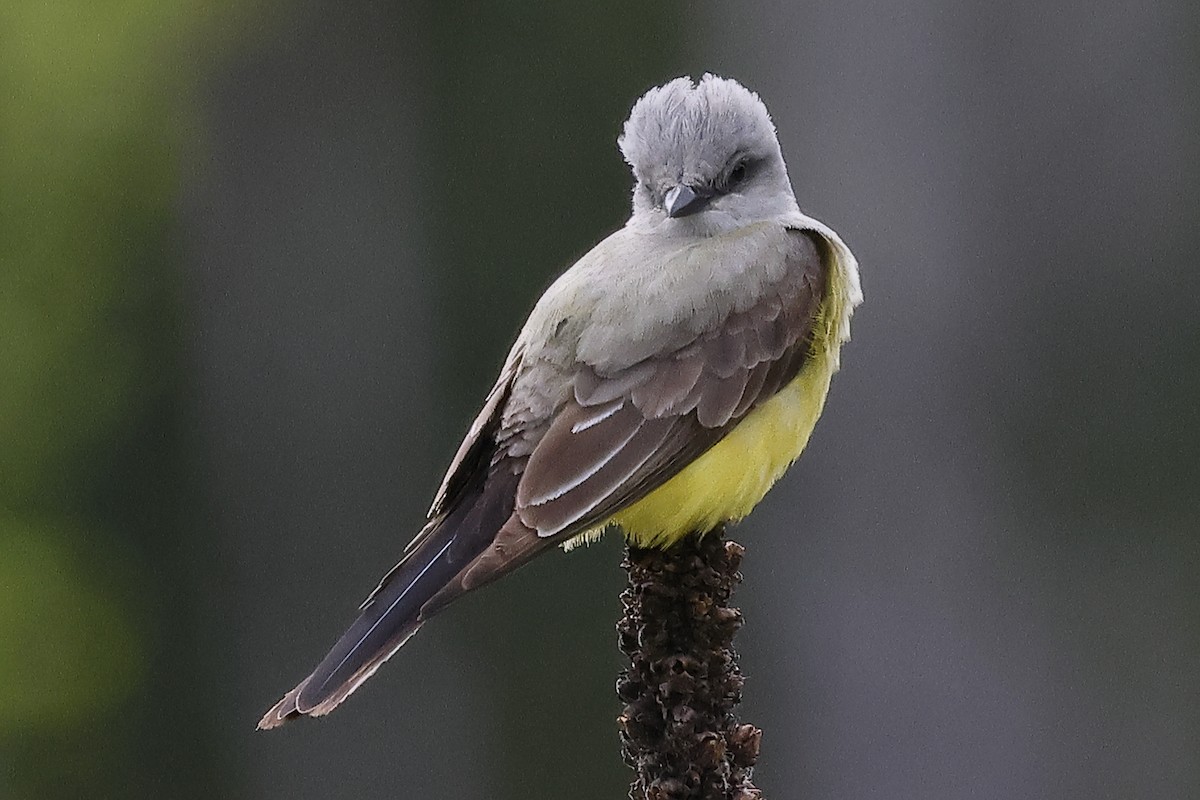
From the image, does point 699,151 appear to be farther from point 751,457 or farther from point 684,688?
point 684,688

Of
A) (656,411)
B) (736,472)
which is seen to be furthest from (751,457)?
(656,411)

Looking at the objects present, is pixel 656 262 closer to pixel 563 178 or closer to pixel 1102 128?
pixel 563 178

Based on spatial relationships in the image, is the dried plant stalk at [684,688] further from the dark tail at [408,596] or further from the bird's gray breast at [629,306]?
the bird's gray breast at [629,306]

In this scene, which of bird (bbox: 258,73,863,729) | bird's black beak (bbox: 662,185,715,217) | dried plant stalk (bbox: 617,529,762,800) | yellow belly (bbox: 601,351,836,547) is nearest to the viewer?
dried plant stalk (bbox: 617,529,762,800)

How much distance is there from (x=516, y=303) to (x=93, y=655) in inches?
47.7

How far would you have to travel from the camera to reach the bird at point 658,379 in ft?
5.65

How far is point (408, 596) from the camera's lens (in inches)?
64.3

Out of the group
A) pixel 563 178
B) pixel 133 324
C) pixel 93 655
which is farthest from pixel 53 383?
pixel 563 178

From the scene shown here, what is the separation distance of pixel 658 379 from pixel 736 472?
150mm

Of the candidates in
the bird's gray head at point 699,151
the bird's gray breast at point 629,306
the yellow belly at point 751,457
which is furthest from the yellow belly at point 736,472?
the bird's gray head at point 699,151

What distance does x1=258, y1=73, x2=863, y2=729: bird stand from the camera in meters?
1.72

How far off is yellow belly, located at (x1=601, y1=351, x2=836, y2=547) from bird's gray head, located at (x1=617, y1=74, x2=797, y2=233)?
0.83 ft

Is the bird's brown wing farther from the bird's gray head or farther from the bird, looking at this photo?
the bird's gray head

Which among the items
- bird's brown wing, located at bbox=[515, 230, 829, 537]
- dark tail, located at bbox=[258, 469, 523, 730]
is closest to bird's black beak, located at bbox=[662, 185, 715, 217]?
bird's brown wing, located at bbox=[515, 230, 829, 537]
